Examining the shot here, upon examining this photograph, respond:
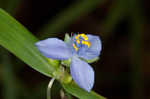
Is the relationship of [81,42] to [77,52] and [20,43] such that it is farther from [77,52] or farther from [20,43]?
[20,43]

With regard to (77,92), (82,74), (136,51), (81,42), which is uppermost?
(81,42)

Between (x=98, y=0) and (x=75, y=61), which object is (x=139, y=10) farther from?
(x=75, y=61)

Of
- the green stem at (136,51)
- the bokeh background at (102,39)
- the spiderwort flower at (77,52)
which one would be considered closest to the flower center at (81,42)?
the spiderwort flower at (77,52)

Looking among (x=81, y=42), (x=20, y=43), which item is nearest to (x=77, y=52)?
(x=81, y=42)

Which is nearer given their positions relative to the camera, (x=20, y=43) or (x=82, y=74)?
(x=82, y=74)

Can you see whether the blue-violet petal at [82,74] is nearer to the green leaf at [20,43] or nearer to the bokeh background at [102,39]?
the green leaf at [20,43]

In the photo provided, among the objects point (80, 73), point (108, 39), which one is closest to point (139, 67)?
point (108, 39)
